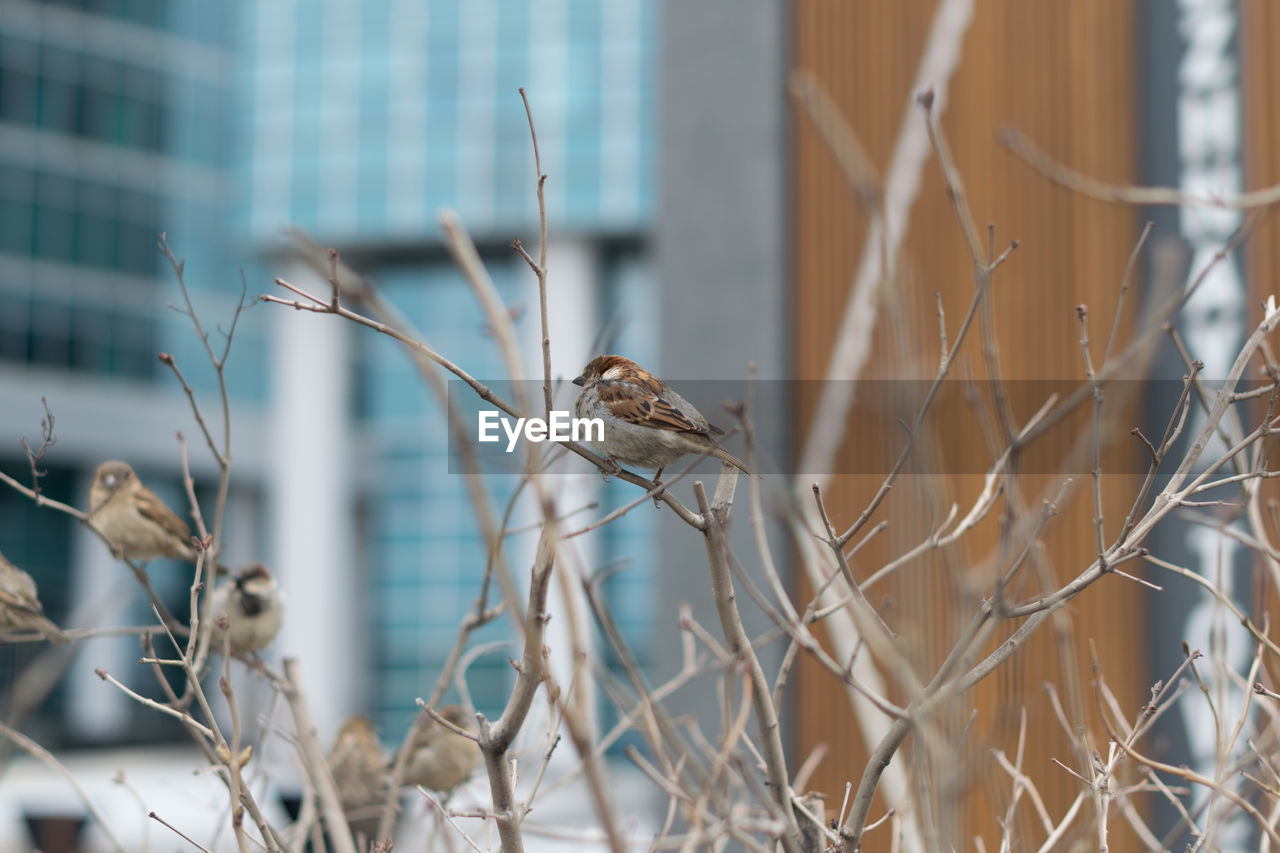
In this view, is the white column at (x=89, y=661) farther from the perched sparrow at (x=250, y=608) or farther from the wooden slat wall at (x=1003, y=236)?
the perched sparrow at (x=250, y=608)

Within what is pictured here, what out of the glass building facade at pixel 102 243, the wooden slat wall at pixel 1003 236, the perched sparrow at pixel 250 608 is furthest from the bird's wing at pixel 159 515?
the glass building facade at pixel 102 243

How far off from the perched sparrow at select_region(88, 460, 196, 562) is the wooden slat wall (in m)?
3.67

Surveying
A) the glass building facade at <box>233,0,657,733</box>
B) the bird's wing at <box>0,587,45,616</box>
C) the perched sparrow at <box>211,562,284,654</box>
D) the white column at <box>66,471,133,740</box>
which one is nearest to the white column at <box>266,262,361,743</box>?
the glass building facade at <box>233,0,657,733</box>

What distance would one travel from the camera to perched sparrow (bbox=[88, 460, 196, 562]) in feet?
8.24

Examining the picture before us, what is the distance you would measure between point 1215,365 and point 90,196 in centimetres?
2428

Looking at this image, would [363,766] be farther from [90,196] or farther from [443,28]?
[90,196]

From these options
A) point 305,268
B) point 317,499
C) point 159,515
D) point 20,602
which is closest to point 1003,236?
point 159,515

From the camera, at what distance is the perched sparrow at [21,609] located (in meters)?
1.81

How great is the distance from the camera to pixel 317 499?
24.5 metres

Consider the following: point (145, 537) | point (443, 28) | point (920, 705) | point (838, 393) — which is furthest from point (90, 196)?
point (920, 705)

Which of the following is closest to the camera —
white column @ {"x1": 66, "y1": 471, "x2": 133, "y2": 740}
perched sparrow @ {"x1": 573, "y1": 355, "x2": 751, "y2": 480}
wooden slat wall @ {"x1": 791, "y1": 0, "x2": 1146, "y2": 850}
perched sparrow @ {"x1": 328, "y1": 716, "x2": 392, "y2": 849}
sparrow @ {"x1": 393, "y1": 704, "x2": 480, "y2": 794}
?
perched sparrow @ {"x1": 573, "y1": 355, "x2": 751, "y2": 480}

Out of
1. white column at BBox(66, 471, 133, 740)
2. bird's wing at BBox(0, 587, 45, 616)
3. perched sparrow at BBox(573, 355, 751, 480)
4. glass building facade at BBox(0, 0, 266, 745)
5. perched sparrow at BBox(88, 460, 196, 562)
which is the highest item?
glass building facade at BBox(0, 0, 266, 745)

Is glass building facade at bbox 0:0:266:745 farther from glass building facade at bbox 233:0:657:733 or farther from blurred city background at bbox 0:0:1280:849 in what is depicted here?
glass building facade at bbox 233:0:657:733

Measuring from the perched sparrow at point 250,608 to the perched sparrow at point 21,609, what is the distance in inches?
10.9
